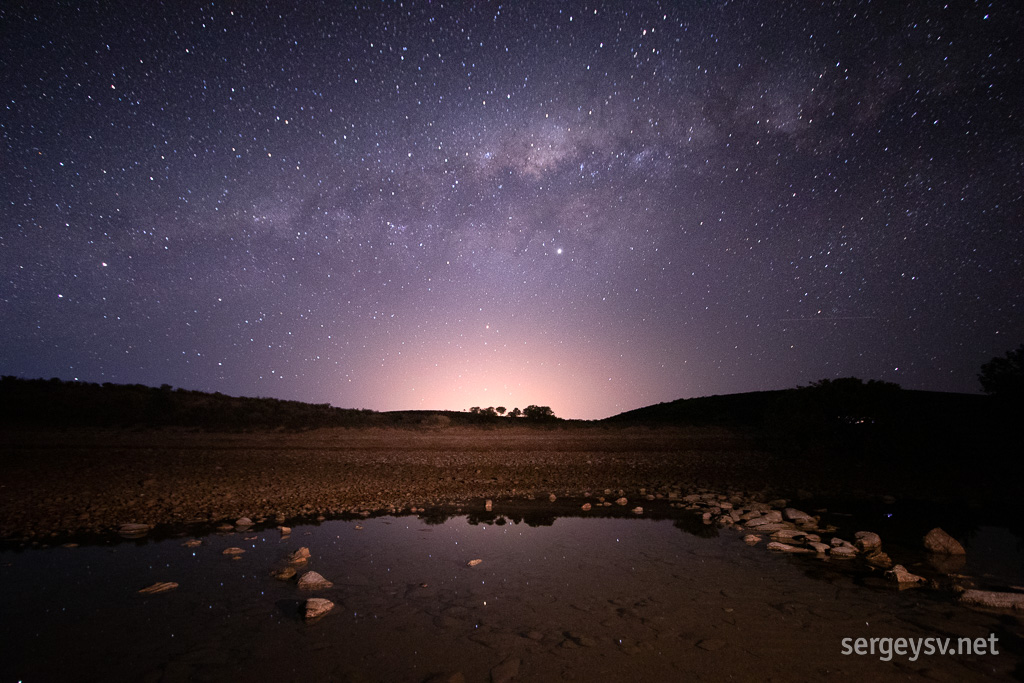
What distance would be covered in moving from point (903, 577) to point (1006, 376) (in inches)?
753

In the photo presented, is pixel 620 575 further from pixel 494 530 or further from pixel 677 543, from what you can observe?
pixel 494 530

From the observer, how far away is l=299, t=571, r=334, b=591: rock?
5920mm

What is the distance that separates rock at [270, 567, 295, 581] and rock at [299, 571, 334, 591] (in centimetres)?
28

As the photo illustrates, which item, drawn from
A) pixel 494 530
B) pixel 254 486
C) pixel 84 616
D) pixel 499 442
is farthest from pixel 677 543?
pixel 499 442

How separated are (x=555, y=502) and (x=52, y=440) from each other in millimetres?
24789

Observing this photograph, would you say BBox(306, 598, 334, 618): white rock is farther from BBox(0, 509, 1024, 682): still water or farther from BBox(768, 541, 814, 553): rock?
BBox(768, 541, 814, 553): rock

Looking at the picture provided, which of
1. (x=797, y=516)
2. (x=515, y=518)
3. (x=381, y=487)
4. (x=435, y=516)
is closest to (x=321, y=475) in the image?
(x=381, y=487)

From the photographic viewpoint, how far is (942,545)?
7633 mm

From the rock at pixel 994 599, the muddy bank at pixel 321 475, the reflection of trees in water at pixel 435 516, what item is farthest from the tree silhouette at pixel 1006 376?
the reflection of trees in water at pixel 435 516

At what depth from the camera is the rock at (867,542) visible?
7551 mm

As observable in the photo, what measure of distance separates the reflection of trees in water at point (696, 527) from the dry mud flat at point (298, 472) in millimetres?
2545

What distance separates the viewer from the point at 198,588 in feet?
19.2

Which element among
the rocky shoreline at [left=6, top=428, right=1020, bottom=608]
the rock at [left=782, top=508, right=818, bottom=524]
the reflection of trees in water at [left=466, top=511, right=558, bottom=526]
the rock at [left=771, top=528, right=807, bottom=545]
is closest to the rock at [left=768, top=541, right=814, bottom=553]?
the rocky shoreline at [left=6, top=428, right=1020, bottom=608]

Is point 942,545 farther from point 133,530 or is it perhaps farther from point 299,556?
point 133,530
